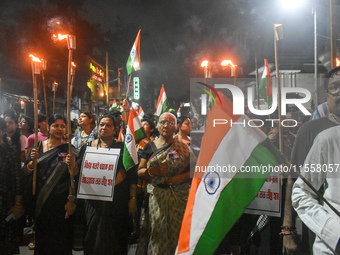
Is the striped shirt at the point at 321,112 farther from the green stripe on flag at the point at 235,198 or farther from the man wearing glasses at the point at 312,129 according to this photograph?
the green stripe on flag at the point at 235,198

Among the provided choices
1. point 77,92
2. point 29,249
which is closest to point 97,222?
point 29,249

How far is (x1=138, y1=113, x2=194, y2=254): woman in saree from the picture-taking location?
3.68 meters

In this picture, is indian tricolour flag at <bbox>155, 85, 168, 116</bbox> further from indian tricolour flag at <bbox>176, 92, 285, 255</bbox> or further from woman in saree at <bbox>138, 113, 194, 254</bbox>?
indian tricolour flag at <bbox>176, 92, 285, 255</bbox>

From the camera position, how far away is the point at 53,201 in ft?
12.7

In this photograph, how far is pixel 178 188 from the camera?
378 centimetres

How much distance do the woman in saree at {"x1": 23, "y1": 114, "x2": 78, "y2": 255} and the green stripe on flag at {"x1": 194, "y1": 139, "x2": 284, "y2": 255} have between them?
2.38 meters

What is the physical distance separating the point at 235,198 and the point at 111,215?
88.8 inches

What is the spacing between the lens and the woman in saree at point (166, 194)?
368 centimetres

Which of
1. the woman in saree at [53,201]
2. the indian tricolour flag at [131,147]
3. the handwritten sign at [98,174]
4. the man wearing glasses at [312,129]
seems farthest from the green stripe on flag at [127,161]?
the man wearing glasses at [312,129]

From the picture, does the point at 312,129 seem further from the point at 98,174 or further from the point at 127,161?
the point at 98,174

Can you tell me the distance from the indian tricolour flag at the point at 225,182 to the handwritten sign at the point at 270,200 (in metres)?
1.48

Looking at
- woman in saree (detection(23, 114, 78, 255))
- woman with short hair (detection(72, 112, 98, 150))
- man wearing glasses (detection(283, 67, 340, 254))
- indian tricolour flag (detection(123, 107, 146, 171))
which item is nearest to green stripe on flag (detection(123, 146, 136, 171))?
indian tricolour flag (detection(123, 107, 146, 171))

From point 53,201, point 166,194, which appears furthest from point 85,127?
point 166,194

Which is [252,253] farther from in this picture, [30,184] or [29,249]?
[29,249]
